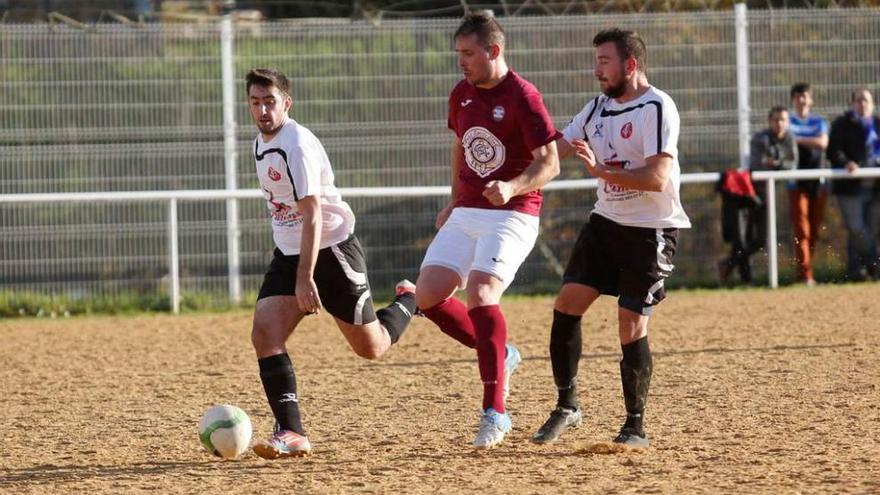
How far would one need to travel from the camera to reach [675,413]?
7879mm

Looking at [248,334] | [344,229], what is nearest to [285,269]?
[344,229]

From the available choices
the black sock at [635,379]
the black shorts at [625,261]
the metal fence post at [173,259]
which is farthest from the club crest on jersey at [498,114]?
the metal fence post at [173,259]

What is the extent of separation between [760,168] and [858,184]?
109 cm

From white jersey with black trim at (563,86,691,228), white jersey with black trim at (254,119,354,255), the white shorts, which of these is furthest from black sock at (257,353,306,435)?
white jersey with black trim at (563,86,691,228)

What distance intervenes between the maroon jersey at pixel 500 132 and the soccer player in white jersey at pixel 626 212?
0.19m

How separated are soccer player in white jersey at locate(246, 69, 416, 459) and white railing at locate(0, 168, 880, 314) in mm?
7700

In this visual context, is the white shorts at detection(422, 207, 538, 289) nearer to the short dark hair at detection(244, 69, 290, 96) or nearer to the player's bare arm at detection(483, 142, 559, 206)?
the player's bare arm at detection(483, 142, 559, 206)

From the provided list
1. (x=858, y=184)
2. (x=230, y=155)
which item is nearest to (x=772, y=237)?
(x=858, y=184)

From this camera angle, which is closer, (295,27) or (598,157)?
(598,157)

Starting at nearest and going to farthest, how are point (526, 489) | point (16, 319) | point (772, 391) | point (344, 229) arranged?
point (526, 489) < point (344, 229) < point (772, 391) < point (16, 319)

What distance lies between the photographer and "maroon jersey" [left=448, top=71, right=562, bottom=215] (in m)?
6.91

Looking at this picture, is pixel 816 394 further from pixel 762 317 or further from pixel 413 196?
pixel 413 196

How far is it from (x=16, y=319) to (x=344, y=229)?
8.50 metres

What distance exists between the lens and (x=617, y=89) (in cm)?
684
